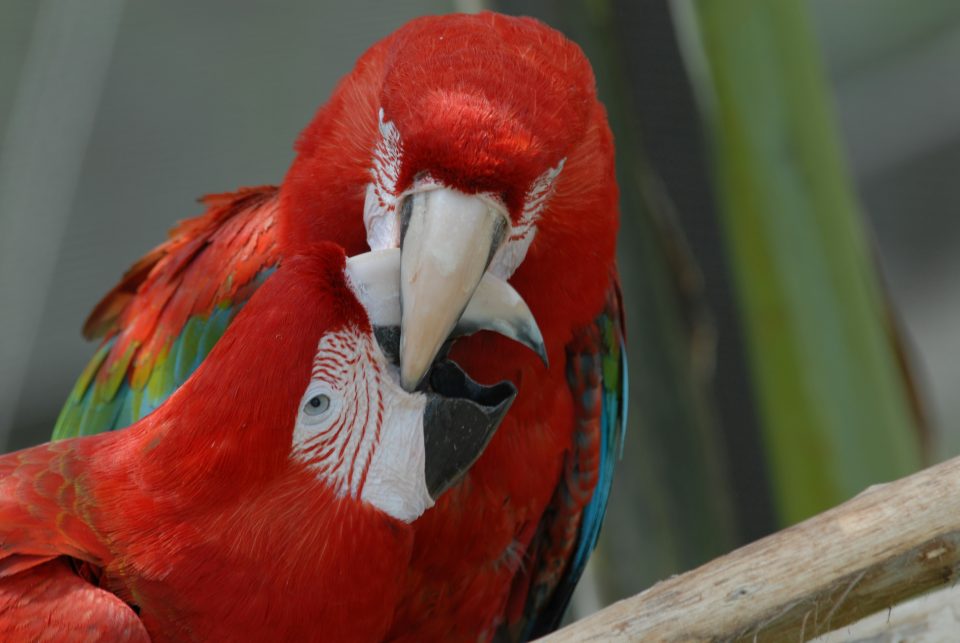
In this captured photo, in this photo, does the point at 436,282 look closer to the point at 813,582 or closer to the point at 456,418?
the point at 456,418

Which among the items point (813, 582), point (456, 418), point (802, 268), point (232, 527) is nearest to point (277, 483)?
point (232, 527)

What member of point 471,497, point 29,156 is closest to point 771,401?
point 471,497

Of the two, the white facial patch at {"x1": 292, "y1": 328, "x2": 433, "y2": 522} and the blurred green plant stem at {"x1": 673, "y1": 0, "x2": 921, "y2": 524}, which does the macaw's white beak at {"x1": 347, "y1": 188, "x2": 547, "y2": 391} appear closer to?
the white facial patch at {"x1": 292, "y1": 328, "x2": 433, "y2": 522}

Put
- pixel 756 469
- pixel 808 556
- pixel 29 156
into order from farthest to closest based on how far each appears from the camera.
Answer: pixel 756 469 → pixel 29 156 → pixel 808 556

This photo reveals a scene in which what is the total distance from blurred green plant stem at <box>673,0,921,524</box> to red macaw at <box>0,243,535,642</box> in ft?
3.26

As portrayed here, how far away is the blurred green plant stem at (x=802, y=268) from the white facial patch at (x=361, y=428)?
42.4 inches

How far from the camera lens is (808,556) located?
117cm

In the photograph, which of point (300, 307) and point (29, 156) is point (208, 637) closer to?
point (300, 307)

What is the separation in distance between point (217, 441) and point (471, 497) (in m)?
0.47

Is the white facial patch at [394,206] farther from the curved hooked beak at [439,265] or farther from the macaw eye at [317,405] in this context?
the macaw eye at [317,405]

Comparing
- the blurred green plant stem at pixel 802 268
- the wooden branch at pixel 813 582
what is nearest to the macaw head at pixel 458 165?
the wooden branch at pixel 813 582

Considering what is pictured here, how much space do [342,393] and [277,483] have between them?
14 centimetres

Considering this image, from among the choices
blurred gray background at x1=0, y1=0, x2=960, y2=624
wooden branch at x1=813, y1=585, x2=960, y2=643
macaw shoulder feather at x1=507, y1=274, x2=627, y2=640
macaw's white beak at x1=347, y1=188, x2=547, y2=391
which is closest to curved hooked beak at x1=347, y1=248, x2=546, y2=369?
macaw's white beak at x1=347, y1=188, x2=547, y2=391

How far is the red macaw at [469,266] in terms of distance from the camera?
1405mm
